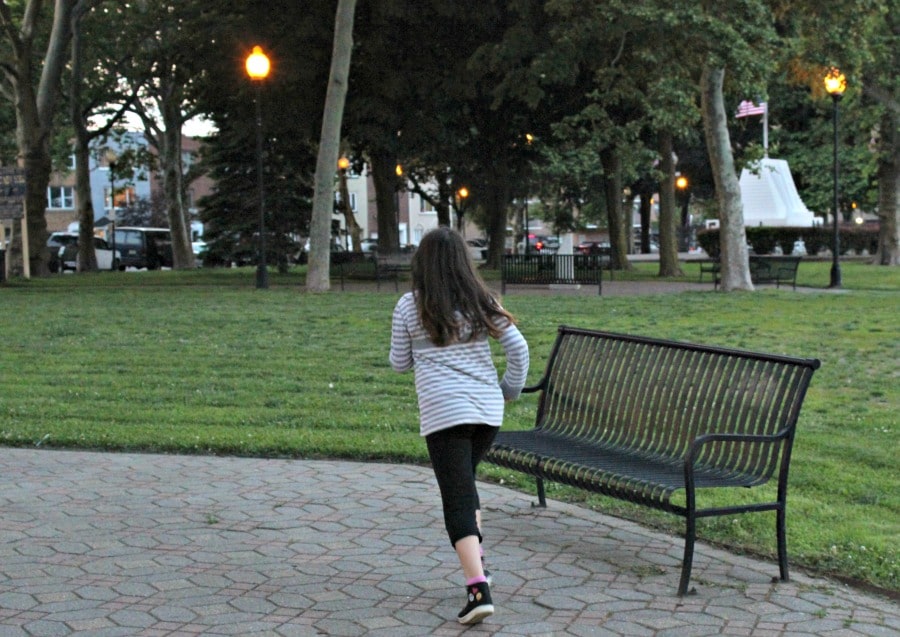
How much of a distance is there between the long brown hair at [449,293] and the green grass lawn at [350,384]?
2.02 m

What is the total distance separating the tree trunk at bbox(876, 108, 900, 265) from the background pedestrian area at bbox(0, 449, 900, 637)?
124ft

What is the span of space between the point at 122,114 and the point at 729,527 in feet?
147

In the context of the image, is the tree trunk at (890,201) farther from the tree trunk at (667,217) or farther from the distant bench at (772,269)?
the distant bench at (772,269)

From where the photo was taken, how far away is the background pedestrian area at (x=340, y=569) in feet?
16.4

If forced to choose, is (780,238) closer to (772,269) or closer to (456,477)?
(772,269)

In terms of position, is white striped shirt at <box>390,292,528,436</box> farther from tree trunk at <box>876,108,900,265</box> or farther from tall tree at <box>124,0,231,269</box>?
tree trunk at <box>876,108,900,265</box>

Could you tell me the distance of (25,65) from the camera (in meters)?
32.2

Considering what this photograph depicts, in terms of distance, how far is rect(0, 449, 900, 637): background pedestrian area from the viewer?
4.99m

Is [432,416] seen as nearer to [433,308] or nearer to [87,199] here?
[433,308]

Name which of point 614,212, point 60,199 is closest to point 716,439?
point 614,212

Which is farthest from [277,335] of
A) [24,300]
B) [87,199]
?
[87,199]

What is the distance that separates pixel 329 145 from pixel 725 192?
8704 mm

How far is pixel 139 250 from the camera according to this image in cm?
5609

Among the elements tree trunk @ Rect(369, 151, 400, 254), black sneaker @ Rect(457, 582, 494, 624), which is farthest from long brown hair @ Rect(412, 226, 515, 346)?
tree trunk @ Rect(369, 151, 400, 254)
